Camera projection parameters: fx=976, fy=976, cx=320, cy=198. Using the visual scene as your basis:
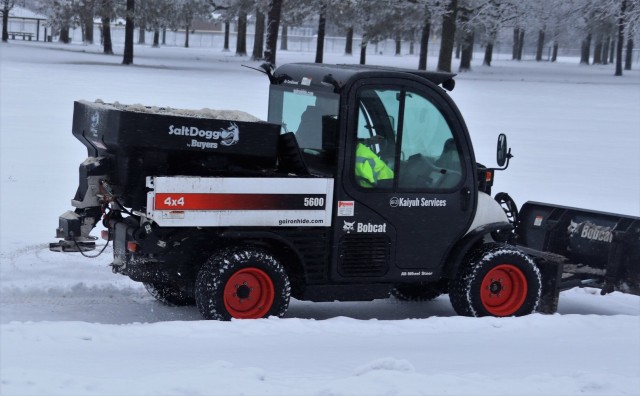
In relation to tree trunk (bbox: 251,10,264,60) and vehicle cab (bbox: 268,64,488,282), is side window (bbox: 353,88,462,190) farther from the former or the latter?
tree trunk (bbox: 251,10,264,60)

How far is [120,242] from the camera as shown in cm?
716

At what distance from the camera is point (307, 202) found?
7.16 metres

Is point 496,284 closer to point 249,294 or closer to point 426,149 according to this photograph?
point 426,149

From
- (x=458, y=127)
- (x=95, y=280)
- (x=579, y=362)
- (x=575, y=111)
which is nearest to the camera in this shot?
(x=579, y=362)

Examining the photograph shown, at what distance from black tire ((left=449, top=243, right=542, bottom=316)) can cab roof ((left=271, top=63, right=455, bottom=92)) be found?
1390 mm

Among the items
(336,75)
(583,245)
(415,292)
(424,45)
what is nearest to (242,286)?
(336,75)

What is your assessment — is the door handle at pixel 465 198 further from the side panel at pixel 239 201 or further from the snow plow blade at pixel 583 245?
the side panel at pixel 239 201

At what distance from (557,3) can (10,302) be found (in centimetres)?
2901

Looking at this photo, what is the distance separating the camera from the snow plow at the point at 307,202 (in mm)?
6844

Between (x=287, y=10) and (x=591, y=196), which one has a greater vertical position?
(x=287, y=10)

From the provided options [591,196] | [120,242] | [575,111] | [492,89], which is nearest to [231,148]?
[120,242]

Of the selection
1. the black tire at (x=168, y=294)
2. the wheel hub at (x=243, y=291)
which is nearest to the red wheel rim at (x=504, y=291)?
the wheel hub at (x=243, y=291)

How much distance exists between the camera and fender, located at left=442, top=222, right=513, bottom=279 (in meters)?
7.75

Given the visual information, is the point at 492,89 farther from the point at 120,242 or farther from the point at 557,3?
the point at 120,242
